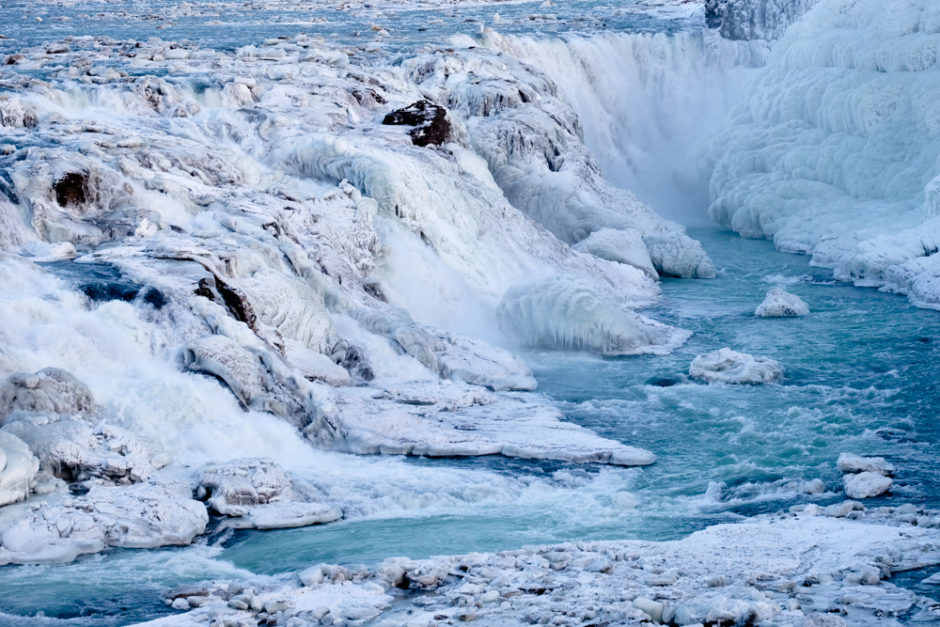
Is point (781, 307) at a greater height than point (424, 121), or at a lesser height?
lesser

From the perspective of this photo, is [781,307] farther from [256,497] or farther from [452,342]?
[256,497]

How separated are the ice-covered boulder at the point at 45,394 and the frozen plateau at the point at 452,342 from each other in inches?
0.9

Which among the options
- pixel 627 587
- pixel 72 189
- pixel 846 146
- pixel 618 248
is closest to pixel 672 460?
pixel 627 587

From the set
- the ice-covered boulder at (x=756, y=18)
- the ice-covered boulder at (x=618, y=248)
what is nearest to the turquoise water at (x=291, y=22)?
the ice-covered boulder at (x=756, y=18)

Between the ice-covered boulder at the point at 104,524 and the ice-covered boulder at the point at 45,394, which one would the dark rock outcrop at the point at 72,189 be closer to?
the ice-covered boulder at the point at 45,394

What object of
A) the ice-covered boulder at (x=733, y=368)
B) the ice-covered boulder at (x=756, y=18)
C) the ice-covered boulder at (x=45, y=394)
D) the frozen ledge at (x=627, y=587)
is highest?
the ice-covered boulder at (x=756, y=18)

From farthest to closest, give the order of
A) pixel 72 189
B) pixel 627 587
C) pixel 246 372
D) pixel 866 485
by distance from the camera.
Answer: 1. pixel 72 189
2. pixel 246 372
3. pixel 866 485
4. pixel 627 587

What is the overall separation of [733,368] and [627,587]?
6.80m

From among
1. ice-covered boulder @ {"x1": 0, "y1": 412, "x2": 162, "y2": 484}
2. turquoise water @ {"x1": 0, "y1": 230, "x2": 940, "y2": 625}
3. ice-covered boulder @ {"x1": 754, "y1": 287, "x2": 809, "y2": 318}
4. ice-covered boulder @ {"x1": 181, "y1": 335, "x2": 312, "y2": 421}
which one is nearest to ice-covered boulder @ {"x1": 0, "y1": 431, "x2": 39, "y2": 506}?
ice-covered boulder @ {"x1": 0, "y1": 412, "x2": 162, "y2": 484}

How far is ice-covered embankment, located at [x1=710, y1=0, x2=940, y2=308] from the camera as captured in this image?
21078mm

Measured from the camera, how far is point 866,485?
10953 millimetres

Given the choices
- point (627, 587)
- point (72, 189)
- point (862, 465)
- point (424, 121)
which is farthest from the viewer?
point (424, 121)

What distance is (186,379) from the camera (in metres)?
12.0

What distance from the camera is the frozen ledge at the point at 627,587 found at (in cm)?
790
